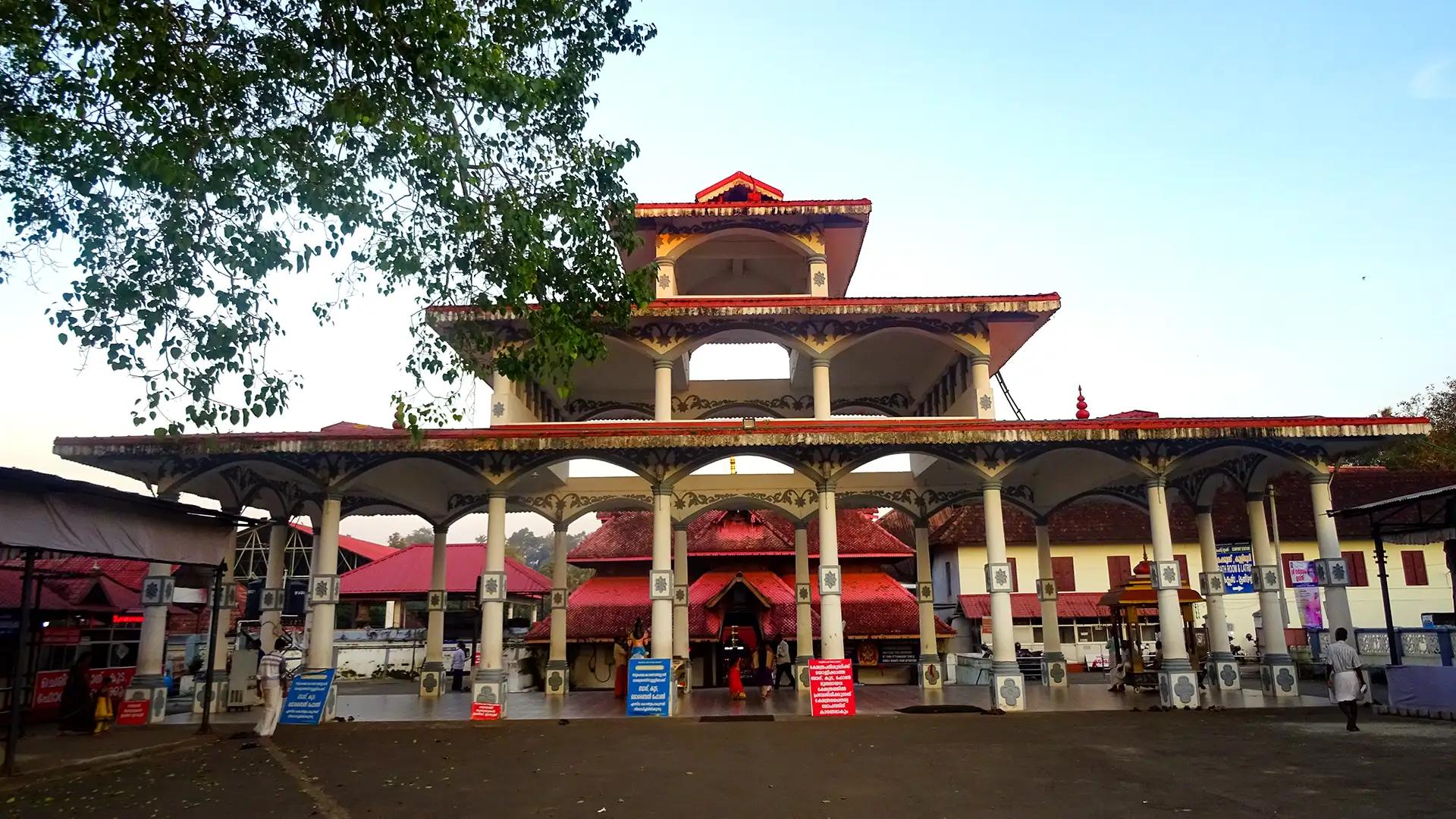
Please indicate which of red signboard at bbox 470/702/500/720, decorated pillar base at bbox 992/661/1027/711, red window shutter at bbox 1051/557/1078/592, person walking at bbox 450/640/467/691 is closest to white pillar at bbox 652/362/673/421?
red signboard at bbox 470/702/500/720

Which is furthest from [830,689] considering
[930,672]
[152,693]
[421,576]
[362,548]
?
[362,548]

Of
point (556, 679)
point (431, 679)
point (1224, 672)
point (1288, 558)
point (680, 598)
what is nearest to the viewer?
point (1224, 672)

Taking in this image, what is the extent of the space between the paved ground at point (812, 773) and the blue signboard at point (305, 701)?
110cm

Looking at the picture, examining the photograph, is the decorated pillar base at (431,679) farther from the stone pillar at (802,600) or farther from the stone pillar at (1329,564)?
the stone pillar at (1329,564)

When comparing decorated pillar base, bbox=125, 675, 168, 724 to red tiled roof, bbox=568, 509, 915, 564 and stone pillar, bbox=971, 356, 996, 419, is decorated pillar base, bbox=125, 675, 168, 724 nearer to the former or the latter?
red tiled roof, bbox=568, 509, 915, 564

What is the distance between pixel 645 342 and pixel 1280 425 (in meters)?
13.1

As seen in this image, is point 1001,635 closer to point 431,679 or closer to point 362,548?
point 431,679

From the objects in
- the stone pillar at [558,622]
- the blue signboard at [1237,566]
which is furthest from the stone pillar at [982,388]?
the blue signboard at [1237,566]

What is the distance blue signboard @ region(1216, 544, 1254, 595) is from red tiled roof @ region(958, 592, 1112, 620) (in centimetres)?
683

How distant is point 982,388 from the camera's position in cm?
1984

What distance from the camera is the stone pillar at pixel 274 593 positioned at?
2038 centimetres

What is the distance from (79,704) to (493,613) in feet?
23.4

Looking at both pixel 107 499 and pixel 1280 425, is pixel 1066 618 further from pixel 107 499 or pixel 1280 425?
pixel 107 499

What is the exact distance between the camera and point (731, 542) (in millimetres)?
29953
